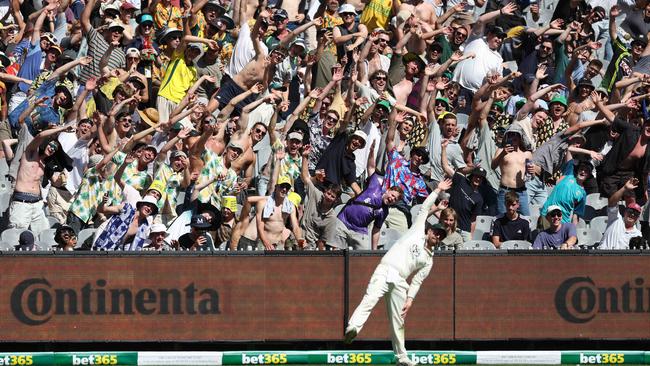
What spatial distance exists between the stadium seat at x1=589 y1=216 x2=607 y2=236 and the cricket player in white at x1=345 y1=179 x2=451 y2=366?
11.5 feet

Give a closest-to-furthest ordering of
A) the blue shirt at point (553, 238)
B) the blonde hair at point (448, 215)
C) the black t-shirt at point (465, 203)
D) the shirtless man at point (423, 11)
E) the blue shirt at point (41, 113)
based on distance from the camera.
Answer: the blonde hair at point (448, 215) < the blue shirt at point (553, 238) < the black t-shirt at point (465, 203) < the blue shirt at point (41, 113) < the shirtless man at point (423, 11)

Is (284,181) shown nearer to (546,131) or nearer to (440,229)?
(440,229)

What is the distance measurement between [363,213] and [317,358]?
7.85ft

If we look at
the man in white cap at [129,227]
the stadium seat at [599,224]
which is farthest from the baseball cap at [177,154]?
the stadium seat at [599,224]

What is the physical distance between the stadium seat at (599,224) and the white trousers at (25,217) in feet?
21.4

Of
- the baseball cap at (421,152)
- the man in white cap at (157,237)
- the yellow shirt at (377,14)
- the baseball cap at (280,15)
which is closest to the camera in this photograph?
the man in white cap at (157,237)

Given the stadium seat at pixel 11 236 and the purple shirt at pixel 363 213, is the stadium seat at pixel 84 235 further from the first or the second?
the purple shirt at pixel 363 213

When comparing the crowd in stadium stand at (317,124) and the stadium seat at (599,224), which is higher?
the crowd in stadium stand at (317,124)

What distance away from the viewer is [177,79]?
20.8 metres

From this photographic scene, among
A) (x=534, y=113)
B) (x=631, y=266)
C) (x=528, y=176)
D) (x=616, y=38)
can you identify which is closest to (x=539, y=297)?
(x=631, y=266)

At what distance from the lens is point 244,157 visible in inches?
765

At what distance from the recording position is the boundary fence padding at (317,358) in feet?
52.6

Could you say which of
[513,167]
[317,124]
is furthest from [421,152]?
[317,124]

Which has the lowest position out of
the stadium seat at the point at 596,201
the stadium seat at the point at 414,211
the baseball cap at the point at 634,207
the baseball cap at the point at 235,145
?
the baseball cap at the point at 634,207
